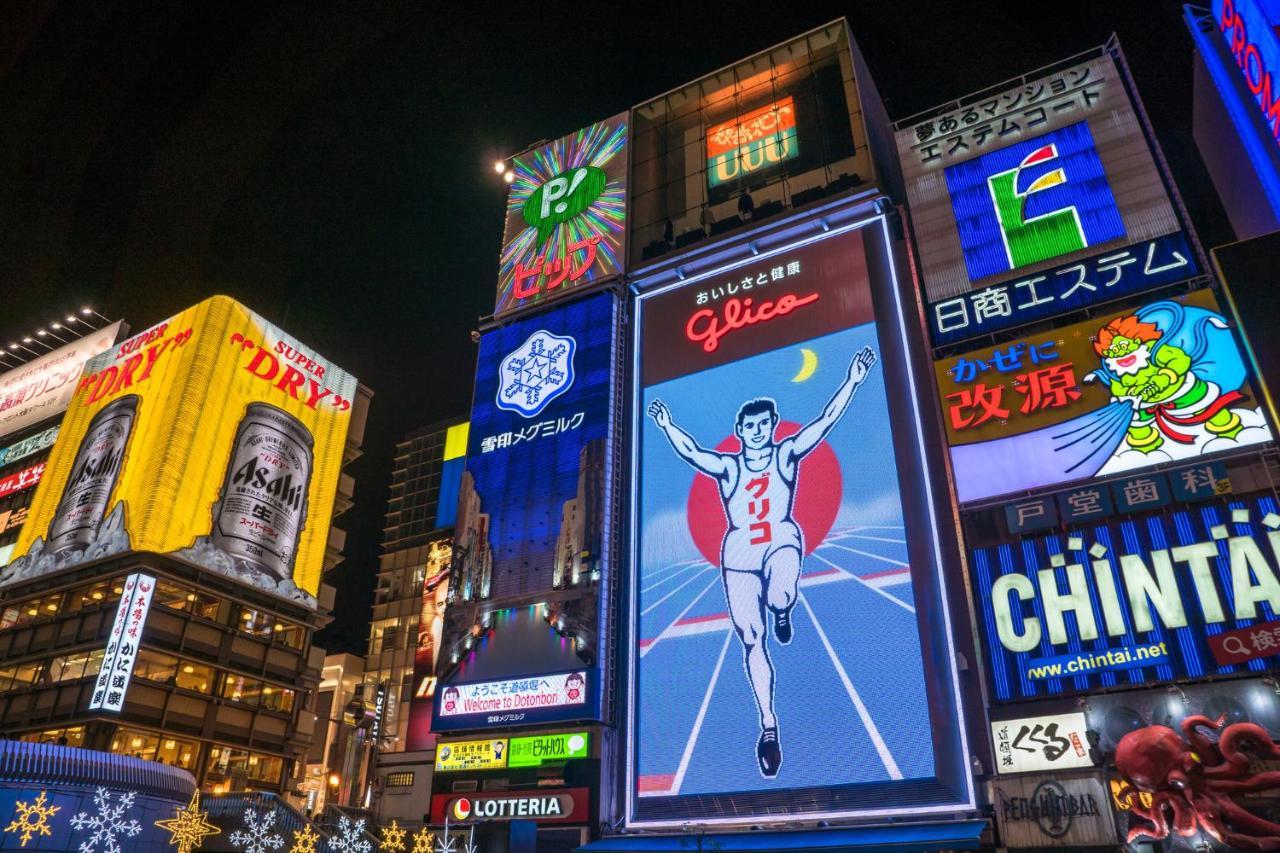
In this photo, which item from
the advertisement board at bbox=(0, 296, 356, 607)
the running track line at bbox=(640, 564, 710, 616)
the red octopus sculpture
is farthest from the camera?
the advertisement board at bbox=(0, 296, 356, 607)

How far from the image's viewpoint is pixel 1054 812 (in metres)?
18.3

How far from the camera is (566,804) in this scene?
2317 centimetres

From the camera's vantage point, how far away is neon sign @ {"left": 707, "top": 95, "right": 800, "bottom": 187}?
3316cm

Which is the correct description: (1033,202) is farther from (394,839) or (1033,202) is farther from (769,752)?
(394,839)

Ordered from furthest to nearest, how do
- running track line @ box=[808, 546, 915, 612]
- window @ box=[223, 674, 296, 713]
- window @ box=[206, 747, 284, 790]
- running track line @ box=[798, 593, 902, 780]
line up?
window @ box=[223, 674, 296, 713] < window @ box=[206, 747, 284, 790] < running track line @ box=[808, 546, 915, 612] < running track line @ box=[798, 593, 902, 780]

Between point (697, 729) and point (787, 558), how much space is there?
517cm

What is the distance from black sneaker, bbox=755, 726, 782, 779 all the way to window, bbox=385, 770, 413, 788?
36836 millimetres

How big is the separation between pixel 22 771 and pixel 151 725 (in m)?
22.2

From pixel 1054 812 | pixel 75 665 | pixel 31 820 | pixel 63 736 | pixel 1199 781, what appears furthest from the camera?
pixel 75 665

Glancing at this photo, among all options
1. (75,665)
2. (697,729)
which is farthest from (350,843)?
(75,665)

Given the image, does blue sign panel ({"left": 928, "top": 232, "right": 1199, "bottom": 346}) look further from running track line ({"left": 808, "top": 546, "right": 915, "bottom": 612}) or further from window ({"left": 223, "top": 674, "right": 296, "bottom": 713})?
window ({"left": 223, "top": 674, "right": 296, "bottom": 713})

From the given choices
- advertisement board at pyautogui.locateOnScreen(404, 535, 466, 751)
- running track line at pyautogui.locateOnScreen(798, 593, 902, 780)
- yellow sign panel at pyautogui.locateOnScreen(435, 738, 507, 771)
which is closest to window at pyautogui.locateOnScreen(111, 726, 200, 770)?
advertisement board at pyautogui.locateOnScreen(404, 535, 466, 751)

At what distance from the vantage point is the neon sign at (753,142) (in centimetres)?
3316

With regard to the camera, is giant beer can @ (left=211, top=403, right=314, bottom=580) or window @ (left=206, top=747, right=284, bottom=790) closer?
window @ (left=206, top=747, right=284, bottom=790)
